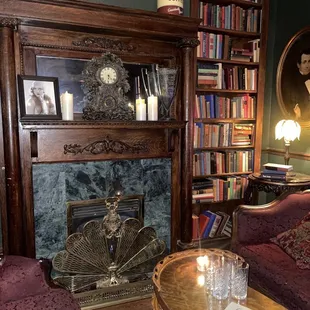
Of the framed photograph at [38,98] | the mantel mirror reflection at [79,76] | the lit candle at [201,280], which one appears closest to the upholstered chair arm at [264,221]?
the lit candle at [201,280]

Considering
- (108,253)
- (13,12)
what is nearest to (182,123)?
(108,253)

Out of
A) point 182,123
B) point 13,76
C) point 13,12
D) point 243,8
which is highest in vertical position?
point 243,8

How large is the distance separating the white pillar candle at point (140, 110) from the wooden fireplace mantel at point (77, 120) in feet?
0.30

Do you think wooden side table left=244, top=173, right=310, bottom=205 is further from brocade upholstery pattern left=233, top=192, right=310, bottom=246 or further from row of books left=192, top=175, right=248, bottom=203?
brocade upholstery pattern left=233, top=192, right=310, bottom=246

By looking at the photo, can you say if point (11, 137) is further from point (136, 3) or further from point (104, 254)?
point (136, 3)

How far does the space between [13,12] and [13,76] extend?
1.37 ft

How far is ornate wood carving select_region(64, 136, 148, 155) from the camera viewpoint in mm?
2312

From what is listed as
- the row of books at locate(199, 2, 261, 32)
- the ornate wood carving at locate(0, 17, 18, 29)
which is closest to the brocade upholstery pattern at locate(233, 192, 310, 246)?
the row of books at locate(199, 2, 261, 32)

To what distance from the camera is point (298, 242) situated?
1978 mm

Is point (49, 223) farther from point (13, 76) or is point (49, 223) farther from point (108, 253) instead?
point (13, 76)

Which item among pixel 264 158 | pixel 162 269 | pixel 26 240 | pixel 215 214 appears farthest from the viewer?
pixel 264 158

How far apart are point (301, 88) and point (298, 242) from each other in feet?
5.57

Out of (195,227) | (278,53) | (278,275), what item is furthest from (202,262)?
(278,53)

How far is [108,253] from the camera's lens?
2.43 m
